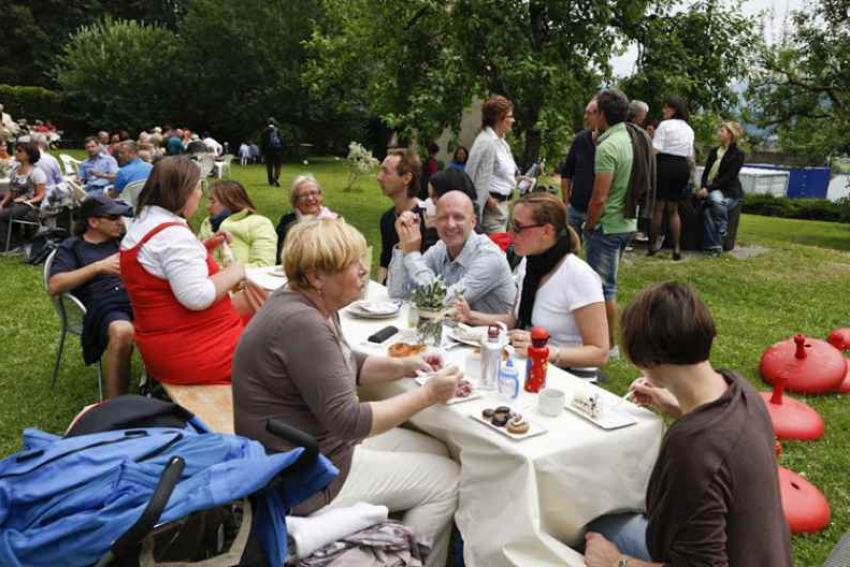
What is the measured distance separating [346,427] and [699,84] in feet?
27.0

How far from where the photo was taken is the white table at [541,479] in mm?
1923

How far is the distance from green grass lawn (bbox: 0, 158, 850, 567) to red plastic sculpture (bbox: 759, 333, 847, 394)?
0.11m

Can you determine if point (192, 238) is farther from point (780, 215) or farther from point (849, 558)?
point (780, 215)

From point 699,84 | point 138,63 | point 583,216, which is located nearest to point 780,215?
point 699,84

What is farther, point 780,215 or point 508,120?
point 780,215

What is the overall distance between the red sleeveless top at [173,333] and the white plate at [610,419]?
1872 mm

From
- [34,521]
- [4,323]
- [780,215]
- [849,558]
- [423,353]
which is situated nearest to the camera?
[34,521]

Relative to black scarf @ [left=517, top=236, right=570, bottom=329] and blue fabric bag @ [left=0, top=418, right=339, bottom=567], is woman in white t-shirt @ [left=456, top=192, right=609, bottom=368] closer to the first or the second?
black scarf @ [left=517, top=236, right=570, bottom=329]

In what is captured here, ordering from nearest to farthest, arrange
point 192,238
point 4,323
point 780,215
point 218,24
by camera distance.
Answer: point 192,238, point 4,323, point 780,215, point 218,24

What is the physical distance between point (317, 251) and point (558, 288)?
1.25 meters

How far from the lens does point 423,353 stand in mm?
2650

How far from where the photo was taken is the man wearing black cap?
145 inches

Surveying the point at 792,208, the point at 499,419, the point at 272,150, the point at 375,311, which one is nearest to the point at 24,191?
the point at 375,311

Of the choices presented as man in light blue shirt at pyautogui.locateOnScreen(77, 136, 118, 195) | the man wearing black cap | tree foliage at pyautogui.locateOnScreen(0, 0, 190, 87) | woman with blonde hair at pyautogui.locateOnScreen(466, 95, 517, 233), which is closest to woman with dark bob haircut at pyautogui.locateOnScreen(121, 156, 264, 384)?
the man wearing black cap
